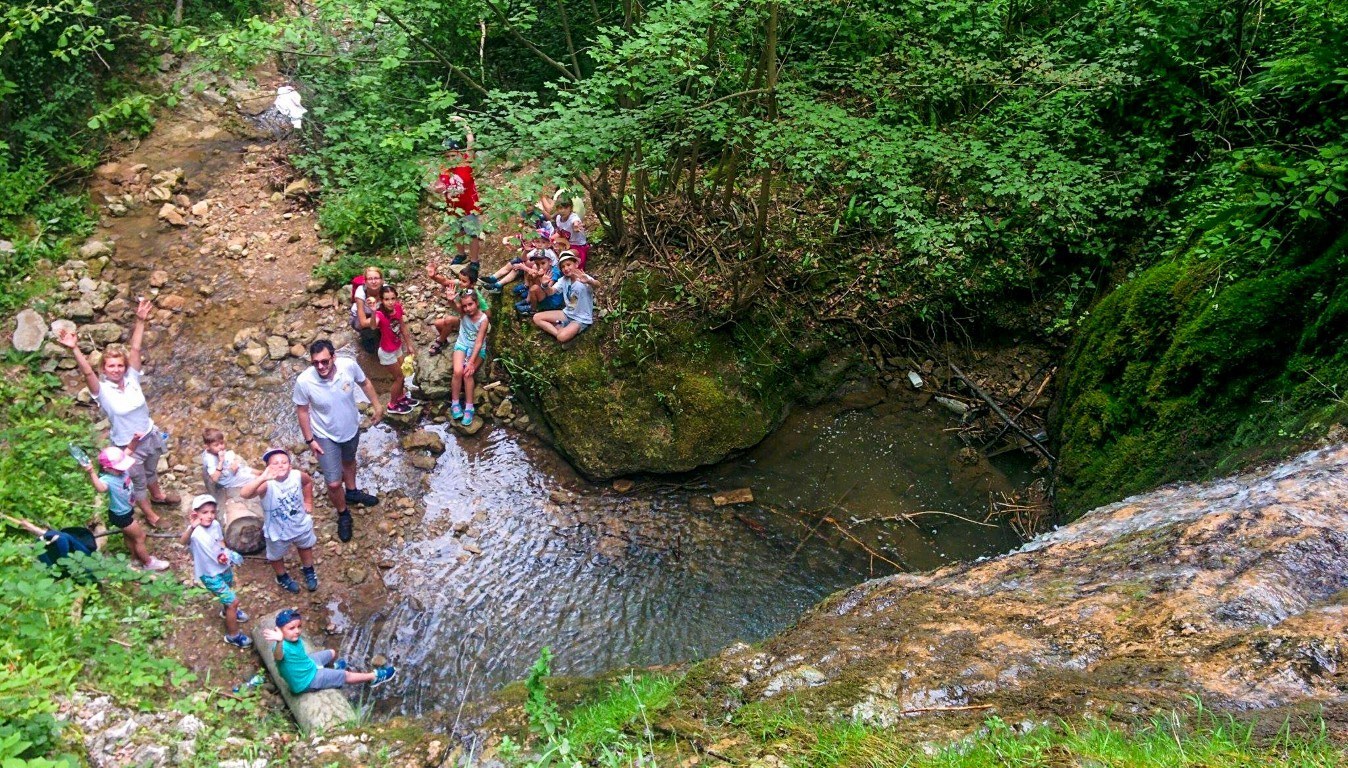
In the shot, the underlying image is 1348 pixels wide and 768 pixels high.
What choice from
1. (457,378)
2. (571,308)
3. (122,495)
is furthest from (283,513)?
(571,308)

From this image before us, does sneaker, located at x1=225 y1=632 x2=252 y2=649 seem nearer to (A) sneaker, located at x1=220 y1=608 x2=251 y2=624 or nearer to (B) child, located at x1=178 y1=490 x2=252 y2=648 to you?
(B) child, located at x1=178 y1=490 x2=252 y2=648

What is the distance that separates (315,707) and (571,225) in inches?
212

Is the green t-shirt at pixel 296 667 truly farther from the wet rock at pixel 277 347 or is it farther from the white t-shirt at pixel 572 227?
the white t-shirt at pixel 572 227

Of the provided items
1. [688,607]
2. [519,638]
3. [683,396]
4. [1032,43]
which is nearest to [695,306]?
[683,396]

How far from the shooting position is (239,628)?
5953mm

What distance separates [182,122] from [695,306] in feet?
27.0

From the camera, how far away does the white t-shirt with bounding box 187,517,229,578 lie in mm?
5418

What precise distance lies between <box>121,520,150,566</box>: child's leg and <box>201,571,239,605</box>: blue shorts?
102cm

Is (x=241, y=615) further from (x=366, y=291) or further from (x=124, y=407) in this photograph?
(x=366, y=291)

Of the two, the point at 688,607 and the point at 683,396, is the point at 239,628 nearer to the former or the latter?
the point at 688,607

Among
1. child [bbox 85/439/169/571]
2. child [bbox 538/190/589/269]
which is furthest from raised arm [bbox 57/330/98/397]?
child [bbox 538/190/589/269]

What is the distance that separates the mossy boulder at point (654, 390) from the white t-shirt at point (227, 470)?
2.81 m

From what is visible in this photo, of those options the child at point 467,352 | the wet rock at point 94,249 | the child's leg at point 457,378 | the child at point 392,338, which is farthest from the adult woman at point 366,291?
the wet rock at point 94,249

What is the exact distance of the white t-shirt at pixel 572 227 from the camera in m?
8.72
